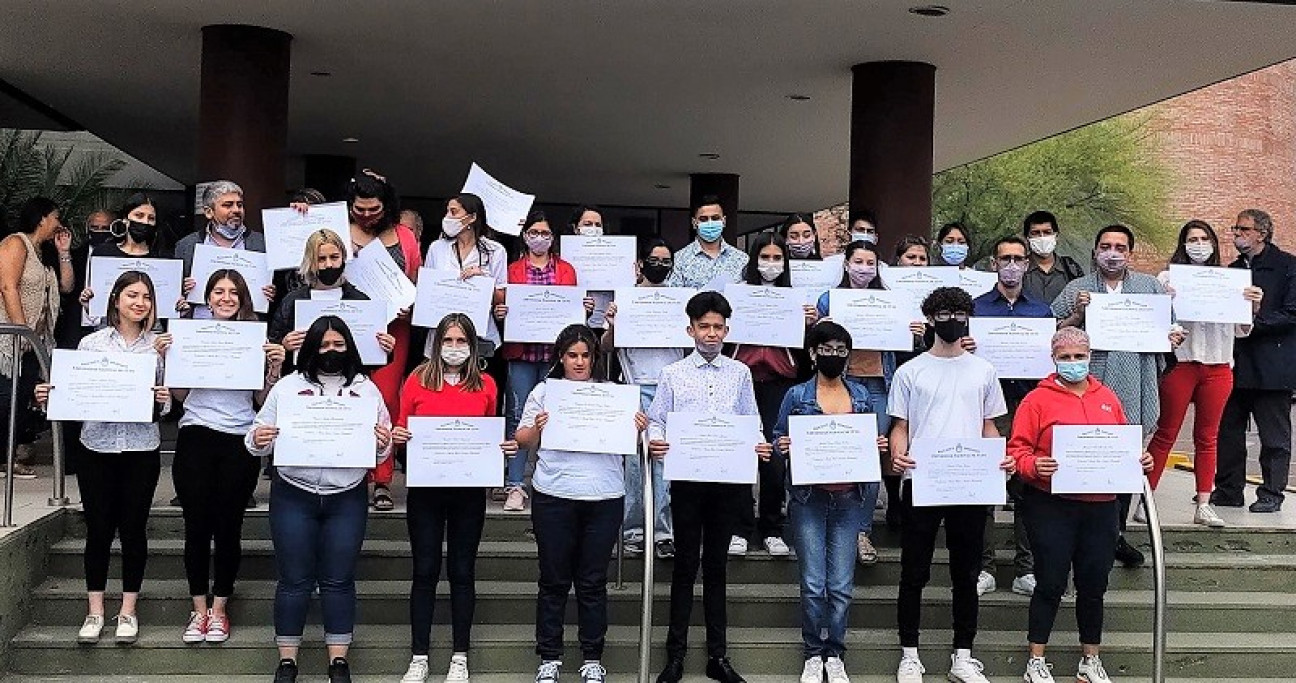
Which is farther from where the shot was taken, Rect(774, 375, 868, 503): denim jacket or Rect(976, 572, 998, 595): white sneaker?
Rect(976, 572, 998, 595): white sneaker

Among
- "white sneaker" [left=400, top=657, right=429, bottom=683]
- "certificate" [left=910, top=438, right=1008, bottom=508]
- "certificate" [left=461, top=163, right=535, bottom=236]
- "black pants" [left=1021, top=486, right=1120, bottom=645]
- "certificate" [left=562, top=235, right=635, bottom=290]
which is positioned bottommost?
"white sneaker" [left=400, top=657, right=429, bottom=683]

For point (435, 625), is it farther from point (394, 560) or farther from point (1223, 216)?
point (1223, 216)

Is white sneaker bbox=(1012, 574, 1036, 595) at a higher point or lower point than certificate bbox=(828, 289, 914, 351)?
lower

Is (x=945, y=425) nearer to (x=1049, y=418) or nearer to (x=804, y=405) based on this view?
(x=1049, y=418)

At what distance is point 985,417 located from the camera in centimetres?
744

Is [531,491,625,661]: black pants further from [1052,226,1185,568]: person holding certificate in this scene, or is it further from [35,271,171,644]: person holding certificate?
[1052,226,1185,568]: person holding certificate

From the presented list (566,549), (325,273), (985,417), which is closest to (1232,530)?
(985,417)

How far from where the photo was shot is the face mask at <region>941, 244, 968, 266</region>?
8570 millimetres

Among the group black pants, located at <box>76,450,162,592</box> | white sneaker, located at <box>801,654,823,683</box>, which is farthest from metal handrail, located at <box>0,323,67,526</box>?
white sneaker, located at <box>801,654,823,683</box>

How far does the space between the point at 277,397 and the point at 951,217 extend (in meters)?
31.3

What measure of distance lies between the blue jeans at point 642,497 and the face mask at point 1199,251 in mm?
3616

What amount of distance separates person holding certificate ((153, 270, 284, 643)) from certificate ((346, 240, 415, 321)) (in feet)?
2.41

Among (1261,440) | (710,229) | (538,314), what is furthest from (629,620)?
(1261,440)

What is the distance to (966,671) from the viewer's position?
24.6ft
